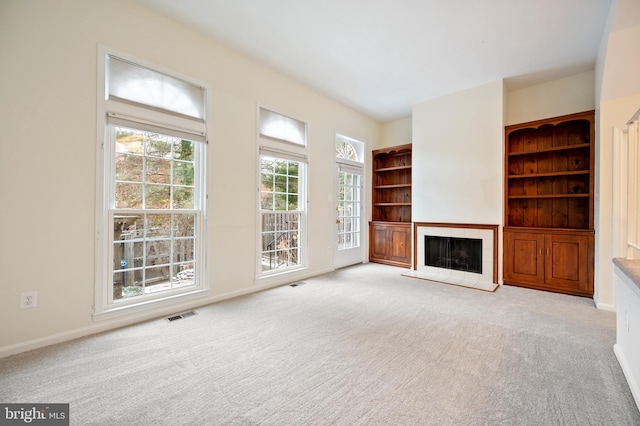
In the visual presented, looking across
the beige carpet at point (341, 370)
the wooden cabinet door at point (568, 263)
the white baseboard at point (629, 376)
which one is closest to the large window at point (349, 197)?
the beige carpet at point (341, 370)

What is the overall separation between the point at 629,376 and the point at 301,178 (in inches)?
149

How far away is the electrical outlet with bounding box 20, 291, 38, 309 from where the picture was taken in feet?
6.86

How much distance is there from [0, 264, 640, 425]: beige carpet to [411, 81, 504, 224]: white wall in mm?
1780

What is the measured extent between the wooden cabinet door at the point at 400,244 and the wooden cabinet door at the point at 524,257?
61.3 inches

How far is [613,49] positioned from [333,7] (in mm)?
2805

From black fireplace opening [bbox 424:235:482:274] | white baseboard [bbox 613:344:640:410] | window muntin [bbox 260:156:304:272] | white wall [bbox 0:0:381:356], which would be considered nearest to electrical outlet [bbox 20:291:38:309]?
white wall [bbox 0:0:381:356]

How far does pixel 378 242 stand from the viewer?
18.5ft

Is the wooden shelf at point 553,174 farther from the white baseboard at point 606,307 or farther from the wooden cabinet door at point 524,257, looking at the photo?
the white baseboard at point 606,307

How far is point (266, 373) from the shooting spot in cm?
183

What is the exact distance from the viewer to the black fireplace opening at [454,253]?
4273 mm

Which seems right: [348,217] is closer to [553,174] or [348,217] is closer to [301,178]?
[301,178]

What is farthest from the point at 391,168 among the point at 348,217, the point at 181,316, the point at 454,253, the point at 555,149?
the point at 181,316

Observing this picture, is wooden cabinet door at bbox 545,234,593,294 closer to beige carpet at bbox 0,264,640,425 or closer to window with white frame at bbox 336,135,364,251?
beige carpet at bbox 0,264,640,425

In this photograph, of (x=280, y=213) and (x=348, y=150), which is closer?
(x=280, y=213)
